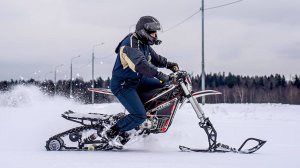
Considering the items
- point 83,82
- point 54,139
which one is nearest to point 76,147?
point 54,139

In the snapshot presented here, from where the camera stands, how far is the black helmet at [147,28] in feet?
20.4

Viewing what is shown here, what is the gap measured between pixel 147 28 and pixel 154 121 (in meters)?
1.45

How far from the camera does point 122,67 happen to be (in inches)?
250

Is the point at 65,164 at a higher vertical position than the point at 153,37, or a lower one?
lower

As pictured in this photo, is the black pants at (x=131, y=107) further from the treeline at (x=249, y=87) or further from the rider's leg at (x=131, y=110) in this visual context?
the treeline at (x=249, y=87)

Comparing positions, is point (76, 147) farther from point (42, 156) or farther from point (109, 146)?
point (42, 156)

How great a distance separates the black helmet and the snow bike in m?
0.66

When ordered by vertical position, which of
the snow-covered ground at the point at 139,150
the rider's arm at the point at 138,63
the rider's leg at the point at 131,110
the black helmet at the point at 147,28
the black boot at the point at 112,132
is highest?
the black helmet at the point at 147,28

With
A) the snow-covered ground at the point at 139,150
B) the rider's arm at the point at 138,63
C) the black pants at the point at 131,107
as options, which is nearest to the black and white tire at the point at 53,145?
the snow-covered ground at the point at 139,150

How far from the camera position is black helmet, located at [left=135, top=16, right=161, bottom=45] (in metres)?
6.21

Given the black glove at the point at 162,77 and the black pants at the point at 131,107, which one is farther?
the black pants at the point at 131,107

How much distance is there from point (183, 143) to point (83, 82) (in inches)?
3269

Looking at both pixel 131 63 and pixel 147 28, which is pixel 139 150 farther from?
pixel 147 28

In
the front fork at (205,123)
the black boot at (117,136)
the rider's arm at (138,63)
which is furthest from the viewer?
the black boot at (117,136)
